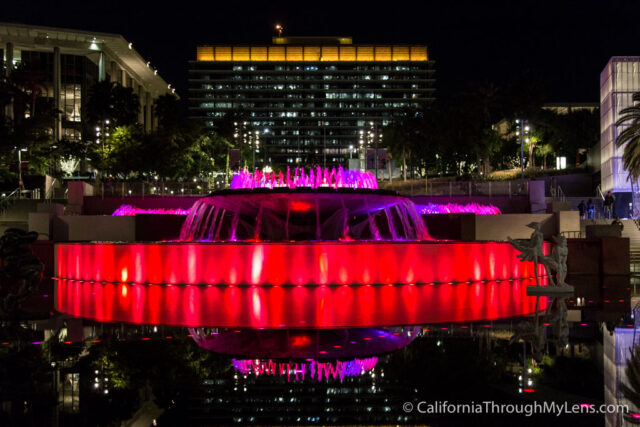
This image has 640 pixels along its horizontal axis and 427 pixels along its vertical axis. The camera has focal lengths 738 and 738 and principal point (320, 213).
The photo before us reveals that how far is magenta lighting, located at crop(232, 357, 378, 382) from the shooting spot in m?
7.39

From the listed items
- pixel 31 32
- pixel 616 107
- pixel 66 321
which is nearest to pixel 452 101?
pixel 616 107

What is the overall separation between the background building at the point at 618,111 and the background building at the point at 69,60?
154 feet

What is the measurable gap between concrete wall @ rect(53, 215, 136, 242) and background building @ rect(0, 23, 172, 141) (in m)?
38.4

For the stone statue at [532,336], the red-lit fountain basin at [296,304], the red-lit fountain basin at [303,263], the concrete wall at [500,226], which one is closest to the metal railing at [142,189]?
the concrete wall at [500,226]

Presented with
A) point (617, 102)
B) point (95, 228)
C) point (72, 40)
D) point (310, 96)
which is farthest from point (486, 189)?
point (310, 96)

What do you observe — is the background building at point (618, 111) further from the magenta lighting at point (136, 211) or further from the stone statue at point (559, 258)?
the stone statue at point (559, 258)

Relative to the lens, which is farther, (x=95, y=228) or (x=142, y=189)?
(x=142, y=189)

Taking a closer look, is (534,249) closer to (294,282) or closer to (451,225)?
(294,282)

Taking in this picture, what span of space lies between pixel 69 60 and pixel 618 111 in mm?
54200

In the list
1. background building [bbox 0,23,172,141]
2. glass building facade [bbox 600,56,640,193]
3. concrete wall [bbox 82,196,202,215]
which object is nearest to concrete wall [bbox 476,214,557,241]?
concrete wall [bbox 82,196,202,215]

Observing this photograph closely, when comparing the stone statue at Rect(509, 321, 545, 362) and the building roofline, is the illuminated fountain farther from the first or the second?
the building roofline

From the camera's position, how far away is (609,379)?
7293 mm

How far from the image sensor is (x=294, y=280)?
15805 millimetres

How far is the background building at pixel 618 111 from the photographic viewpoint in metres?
55.7
